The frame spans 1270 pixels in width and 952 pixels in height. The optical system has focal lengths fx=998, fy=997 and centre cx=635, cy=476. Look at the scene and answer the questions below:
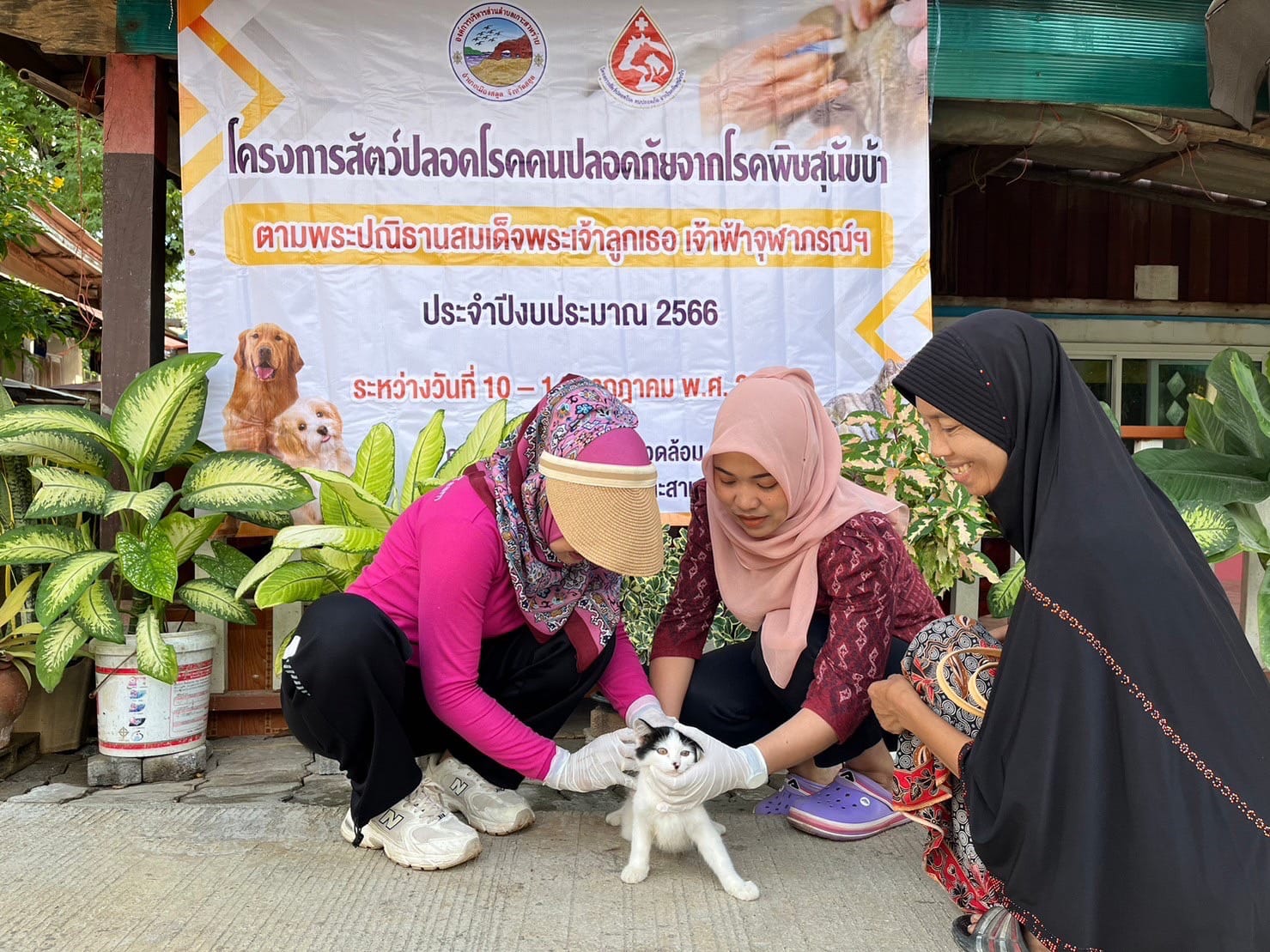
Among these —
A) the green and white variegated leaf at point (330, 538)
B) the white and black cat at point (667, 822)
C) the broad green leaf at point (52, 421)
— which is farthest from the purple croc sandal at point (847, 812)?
the broad green leaf at point (52, 421)

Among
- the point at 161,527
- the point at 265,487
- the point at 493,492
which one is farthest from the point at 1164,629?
the point at 161,527

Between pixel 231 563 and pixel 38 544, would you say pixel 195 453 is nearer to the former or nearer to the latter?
pixel 231 563

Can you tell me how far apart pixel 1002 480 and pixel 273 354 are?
2.65m

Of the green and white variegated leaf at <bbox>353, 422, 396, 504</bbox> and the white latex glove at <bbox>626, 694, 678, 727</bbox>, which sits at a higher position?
the green and white variegated leaf at <bbox>353, 422, 396, 504</bbox>

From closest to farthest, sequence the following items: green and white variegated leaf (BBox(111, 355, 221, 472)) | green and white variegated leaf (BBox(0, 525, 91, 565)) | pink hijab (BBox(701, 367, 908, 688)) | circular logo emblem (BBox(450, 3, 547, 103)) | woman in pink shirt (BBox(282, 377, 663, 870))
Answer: woman in pink shirt (BBox(282, 377, 663, 870)) → pink hijab (BBox(701, 367, 908, 688)) → green and white variegated leaf (BBox(0, 525, 91, 565)) → green and white variegated leaf (BBox(111, 355, 221, 472)) → circular logo emblem (BBox(450, 3, 547, 103))

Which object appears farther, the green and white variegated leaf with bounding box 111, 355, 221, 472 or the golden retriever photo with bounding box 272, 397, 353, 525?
the golden retriever photo with bounding box 272, 397, 353, 525

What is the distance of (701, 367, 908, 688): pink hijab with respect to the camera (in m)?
2.29

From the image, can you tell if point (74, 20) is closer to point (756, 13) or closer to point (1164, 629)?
point (756, 13)

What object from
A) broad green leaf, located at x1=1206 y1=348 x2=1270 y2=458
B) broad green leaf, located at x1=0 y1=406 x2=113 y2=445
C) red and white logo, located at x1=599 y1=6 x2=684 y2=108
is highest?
red and white logo, located at x1=599 y1=6 x2=684 y2=108

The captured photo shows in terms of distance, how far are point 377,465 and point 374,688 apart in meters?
1.11

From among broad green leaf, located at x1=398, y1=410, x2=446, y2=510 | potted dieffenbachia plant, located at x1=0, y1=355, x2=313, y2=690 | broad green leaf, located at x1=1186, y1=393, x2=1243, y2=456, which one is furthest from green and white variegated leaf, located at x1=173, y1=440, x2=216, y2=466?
broad green leaf, located at x1=1186, y1=393, x2=1243, y2=456

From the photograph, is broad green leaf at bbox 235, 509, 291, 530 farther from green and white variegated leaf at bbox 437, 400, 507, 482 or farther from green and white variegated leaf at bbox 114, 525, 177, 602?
green and white variegated leaf at bbox 437, 400, 507, 482

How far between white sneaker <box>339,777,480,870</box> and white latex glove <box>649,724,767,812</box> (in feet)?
1.64

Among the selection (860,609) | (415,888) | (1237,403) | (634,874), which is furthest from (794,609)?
(1237,403)
